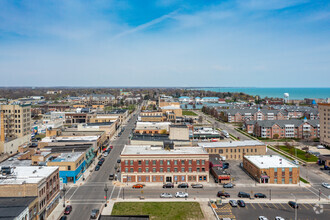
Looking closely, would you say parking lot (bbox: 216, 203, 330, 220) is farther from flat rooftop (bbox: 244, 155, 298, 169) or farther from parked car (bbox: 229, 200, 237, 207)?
flat rooftop (bbox: 244, 155, 298, 169)

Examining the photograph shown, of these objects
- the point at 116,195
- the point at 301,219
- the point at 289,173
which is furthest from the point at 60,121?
the point at 301,219

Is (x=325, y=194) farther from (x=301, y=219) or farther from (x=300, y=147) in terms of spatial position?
(x=300, y=147)

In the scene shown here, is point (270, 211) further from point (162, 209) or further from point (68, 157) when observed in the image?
point (68, 157)

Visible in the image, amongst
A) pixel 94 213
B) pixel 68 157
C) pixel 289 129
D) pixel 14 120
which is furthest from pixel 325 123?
pixel 14 120

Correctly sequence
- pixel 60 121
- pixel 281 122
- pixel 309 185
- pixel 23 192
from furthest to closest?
pixel 60 121, pixel 281 122, pixel 309 185, pixel 23 192

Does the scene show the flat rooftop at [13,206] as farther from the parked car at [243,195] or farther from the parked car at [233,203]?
the parked car at [243,195]
